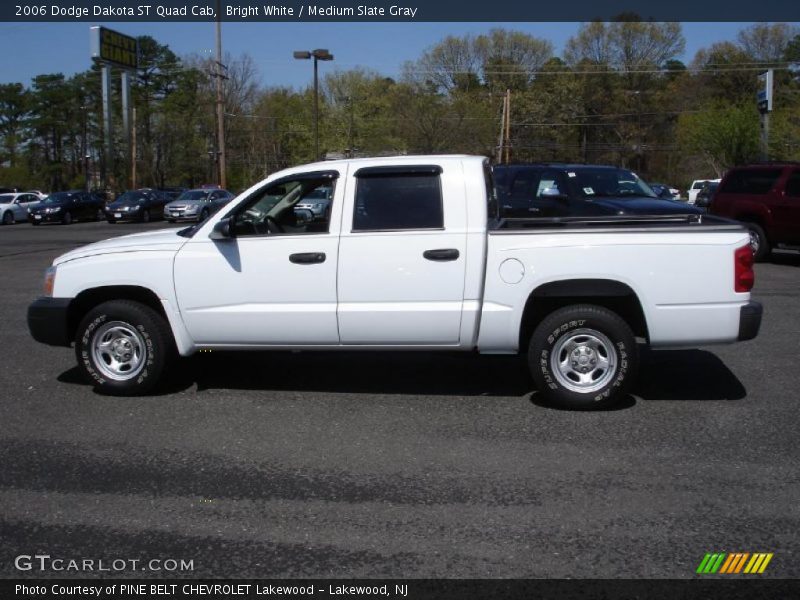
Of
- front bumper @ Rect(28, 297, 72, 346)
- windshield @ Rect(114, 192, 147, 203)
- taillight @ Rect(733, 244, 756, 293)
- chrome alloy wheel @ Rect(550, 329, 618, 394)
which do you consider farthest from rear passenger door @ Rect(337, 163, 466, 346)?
windshield @ Rect(114, 192, 147, 203)

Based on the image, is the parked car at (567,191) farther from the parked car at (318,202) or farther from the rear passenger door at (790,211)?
the parked car at (318,202)

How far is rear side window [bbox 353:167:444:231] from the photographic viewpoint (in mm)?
6574

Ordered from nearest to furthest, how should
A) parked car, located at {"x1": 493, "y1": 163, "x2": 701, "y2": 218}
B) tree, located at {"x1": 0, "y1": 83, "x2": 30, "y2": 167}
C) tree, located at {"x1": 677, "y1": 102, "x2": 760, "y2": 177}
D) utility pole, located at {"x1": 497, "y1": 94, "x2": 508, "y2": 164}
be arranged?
1. parked car, located at {"x1": 493, "y1": 163, "x2": 701, "y2": 218}
2. tree, located at {"x1": 677, "y1": 102, "x2": 760, "y2": 177}
3. utility pole, located at {"x1": 497, "y1": 94, "x2": 508, "y2": 164}
4. tree, located at {"x1": 0, "y1": 83, "x2": 30, "y2": 167}

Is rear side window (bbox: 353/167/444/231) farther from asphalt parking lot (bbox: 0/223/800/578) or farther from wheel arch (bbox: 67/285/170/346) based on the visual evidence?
wheel arch (bbox: 67/285/170/346)

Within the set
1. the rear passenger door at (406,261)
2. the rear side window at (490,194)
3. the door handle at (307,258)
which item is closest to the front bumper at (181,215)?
the rear side window at (490,194)

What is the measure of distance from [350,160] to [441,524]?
338cm

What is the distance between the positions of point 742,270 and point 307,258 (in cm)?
322

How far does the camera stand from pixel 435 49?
67625mm

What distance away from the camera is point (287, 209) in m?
7.06

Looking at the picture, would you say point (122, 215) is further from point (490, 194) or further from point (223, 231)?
point (490, 194)

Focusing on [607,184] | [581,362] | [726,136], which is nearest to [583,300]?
[581,362]

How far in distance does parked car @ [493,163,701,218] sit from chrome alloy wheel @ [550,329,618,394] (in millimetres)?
5507

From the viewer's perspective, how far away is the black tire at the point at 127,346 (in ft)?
22.5
